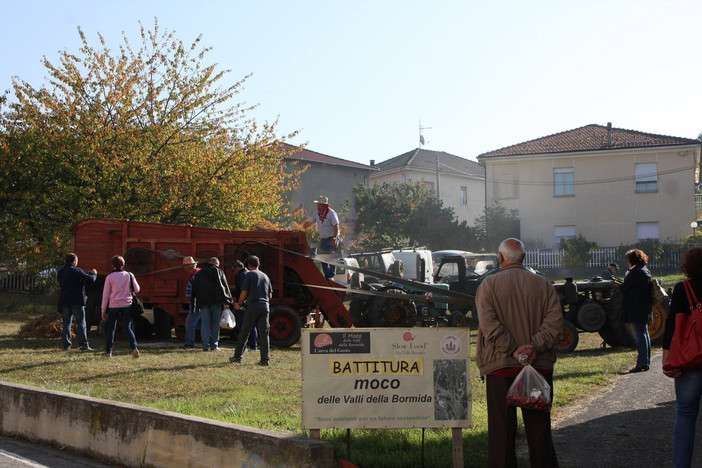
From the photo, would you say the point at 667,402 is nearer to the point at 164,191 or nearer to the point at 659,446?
the point at 659,446

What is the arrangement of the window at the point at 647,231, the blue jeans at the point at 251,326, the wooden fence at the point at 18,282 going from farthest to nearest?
the window at the point at 647,231 < the wooden fence at the point at 18,282 < the blue jeans at the point at 251,326

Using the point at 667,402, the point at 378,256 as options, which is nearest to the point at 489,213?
the point at 378,256

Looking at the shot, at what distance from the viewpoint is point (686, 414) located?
5871 millimetres

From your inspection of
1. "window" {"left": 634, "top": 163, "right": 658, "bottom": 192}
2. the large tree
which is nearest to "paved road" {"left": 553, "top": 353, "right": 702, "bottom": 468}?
"window" {"left": 634, "top": 163, "right": 658, "bottom": 192}

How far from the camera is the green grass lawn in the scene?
7.12m

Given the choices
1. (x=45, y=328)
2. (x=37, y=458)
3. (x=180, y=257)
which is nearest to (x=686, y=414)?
(x=37, y=458)

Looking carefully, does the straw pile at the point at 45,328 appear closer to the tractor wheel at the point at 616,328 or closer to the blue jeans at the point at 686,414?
the tractor wheel at the point at 616,328

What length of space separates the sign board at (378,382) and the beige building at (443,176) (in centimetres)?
4705

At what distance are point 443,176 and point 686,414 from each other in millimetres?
51714

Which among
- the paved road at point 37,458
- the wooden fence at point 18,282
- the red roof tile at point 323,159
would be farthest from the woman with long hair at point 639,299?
the red roof tile at point 323,159

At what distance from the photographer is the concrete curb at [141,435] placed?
616 centimetres

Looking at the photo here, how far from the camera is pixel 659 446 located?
23.9 ft

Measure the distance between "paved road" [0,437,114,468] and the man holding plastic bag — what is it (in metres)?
3.88

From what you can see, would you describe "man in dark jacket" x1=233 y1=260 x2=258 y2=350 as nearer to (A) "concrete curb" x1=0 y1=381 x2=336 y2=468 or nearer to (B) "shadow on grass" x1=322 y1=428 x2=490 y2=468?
(A) "concrete curb" x1=0 y1=381 x2=336 y2=468
